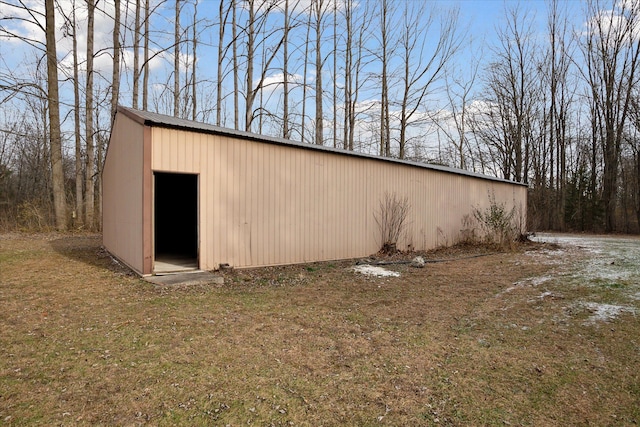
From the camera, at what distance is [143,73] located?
51.6ft

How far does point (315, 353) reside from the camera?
3.14m

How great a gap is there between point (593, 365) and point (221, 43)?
1762cm

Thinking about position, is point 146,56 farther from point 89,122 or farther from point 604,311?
point 604,311

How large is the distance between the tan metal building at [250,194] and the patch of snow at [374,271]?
1.11 meters

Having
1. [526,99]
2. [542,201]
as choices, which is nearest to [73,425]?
[542,201]

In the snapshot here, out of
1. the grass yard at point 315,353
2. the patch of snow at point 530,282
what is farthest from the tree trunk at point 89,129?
the patch of snow at point 530,282

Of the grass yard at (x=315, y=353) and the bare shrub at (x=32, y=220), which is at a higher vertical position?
the bare shrub at (x=32, y=220)

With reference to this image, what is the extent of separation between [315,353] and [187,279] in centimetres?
317

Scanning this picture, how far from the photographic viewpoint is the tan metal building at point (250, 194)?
19.8ft

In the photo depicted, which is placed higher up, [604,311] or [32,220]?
[32,220]

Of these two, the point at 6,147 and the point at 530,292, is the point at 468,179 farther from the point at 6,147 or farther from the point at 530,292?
the point at 6,147

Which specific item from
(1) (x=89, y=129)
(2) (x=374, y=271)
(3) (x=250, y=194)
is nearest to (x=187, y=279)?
(3) (x=250, y=194)

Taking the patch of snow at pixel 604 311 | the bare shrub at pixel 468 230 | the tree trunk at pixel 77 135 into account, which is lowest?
the patch of snow at pixel 604 311

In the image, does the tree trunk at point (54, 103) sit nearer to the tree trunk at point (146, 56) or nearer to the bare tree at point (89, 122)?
the bare tree at point (89, 122)
